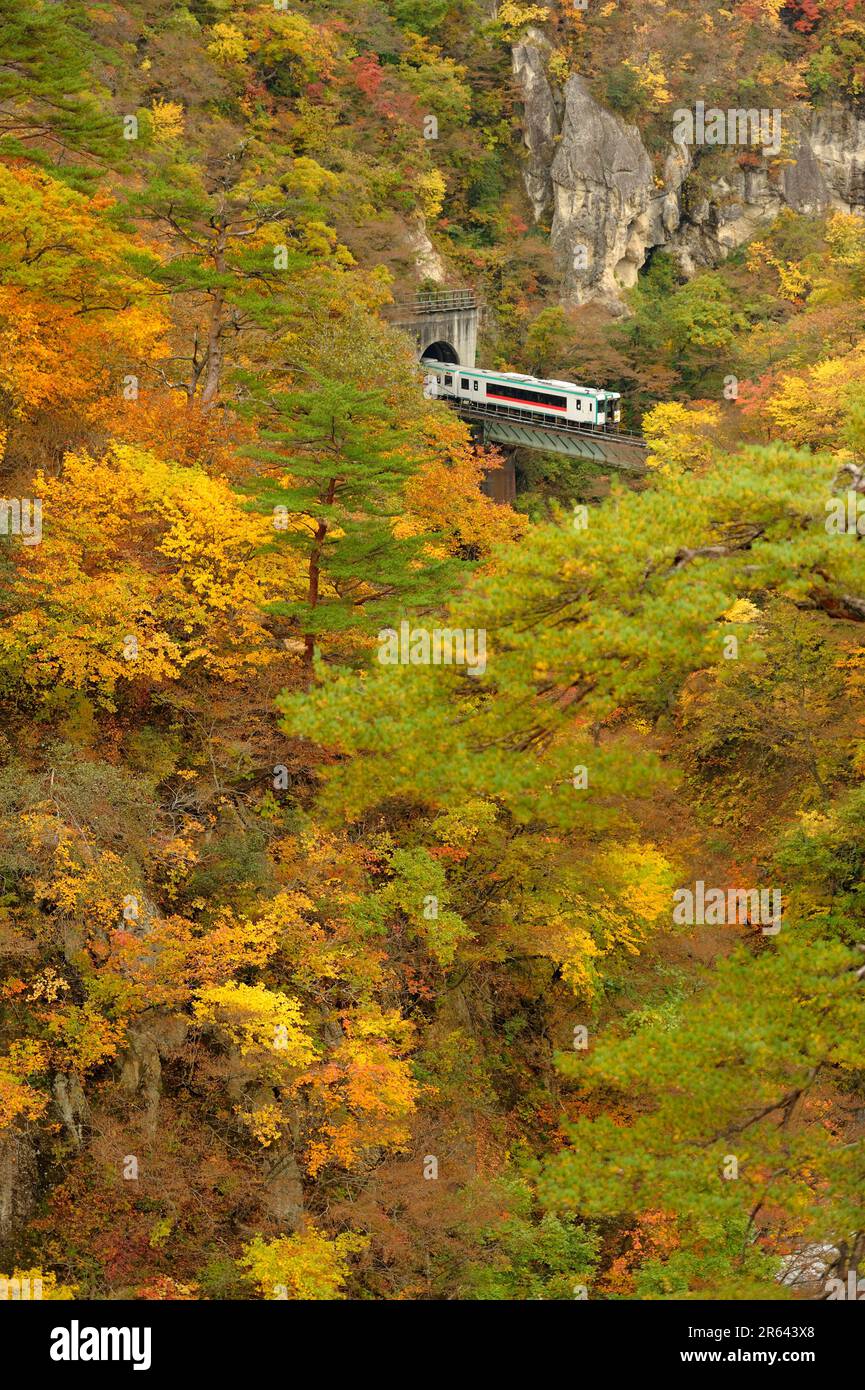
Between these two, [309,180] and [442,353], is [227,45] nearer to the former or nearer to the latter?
[309,180]

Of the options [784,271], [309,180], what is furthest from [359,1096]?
[784,271]

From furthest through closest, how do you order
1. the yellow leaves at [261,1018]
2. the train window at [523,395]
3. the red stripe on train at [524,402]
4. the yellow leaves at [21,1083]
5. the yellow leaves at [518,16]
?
the yellow leaves at [518,16] → the red stripe on train at [524,402] → the train window at [523,395] → the yellow leaves at [261,1018] → the yellow leaves at [21,1083]

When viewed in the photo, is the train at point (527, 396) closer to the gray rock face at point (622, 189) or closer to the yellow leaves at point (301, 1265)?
the gray rock face at point (622, 189)

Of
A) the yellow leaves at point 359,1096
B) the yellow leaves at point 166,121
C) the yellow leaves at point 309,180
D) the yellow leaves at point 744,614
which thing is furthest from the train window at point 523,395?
the yellow leaves at point 359,1096

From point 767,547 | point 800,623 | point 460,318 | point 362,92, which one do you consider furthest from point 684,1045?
point 362,92

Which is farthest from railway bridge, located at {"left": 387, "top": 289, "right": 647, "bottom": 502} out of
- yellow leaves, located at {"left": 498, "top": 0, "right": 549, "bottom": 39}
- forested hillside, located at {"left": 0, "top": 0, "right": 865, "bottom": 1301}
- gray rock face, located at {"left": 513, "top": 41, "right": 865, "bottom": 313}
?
yellow leaves, located at {"left": 498, "top": 0, "right": 549, "bottom": 39}

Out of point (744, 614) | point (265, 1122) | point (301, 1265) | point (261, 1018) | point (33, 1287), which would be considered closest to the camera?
point (33, 1287)
